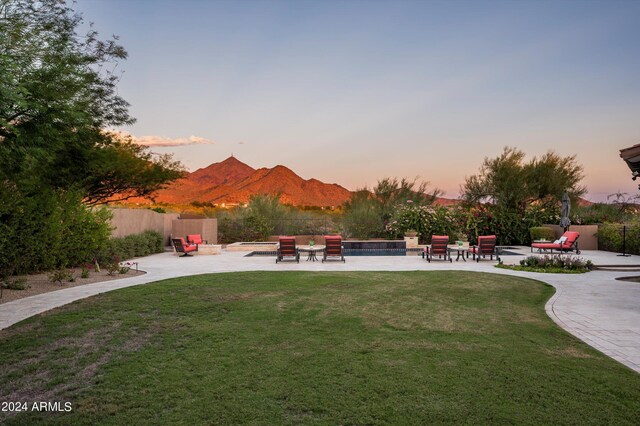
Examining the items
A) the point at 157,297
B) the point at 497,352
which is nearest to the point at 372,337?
the point at 497,352

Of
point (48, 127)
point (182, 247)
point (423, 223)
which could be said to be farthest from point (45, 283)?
point (423, 223)

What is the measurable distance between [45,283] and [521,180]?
20.9 m

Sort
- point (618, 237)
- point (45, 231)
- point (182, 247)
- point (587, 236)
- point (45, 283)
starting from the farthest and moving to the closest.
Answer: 1. point (587, 236)
2. point (618, 237)
3. point (182, 247)
4. point (45, 231)
5. point (45, 283)

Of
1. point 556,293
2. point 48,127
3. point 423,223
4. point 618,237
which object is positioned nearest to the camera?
point 48,127

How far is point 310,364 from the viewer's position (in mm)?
4078

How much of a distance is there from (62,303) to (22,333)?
1.95 m

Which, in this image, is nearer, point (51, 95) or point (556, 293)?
point (51, 95)

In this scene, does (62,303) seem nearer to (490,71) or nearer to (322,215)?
(322,215)

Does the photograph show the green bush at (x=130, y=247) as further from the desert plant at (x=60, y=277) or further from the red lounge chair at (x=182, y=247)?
the desert plant at (x=60, y=277)

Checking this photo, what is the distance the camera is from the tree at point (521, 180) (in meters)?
21.5

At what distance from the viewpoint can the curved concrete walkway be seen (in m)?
5.26

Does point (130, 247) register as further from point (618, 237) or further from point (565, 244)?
point (618, 237)

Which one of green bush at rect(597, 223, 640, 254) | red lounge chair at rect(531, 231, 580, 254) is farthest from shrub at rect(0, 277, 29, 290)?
green bush at rect(597, 223, 640, 254)

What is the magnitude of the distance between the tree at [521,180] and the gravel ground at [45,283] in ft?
59.8
